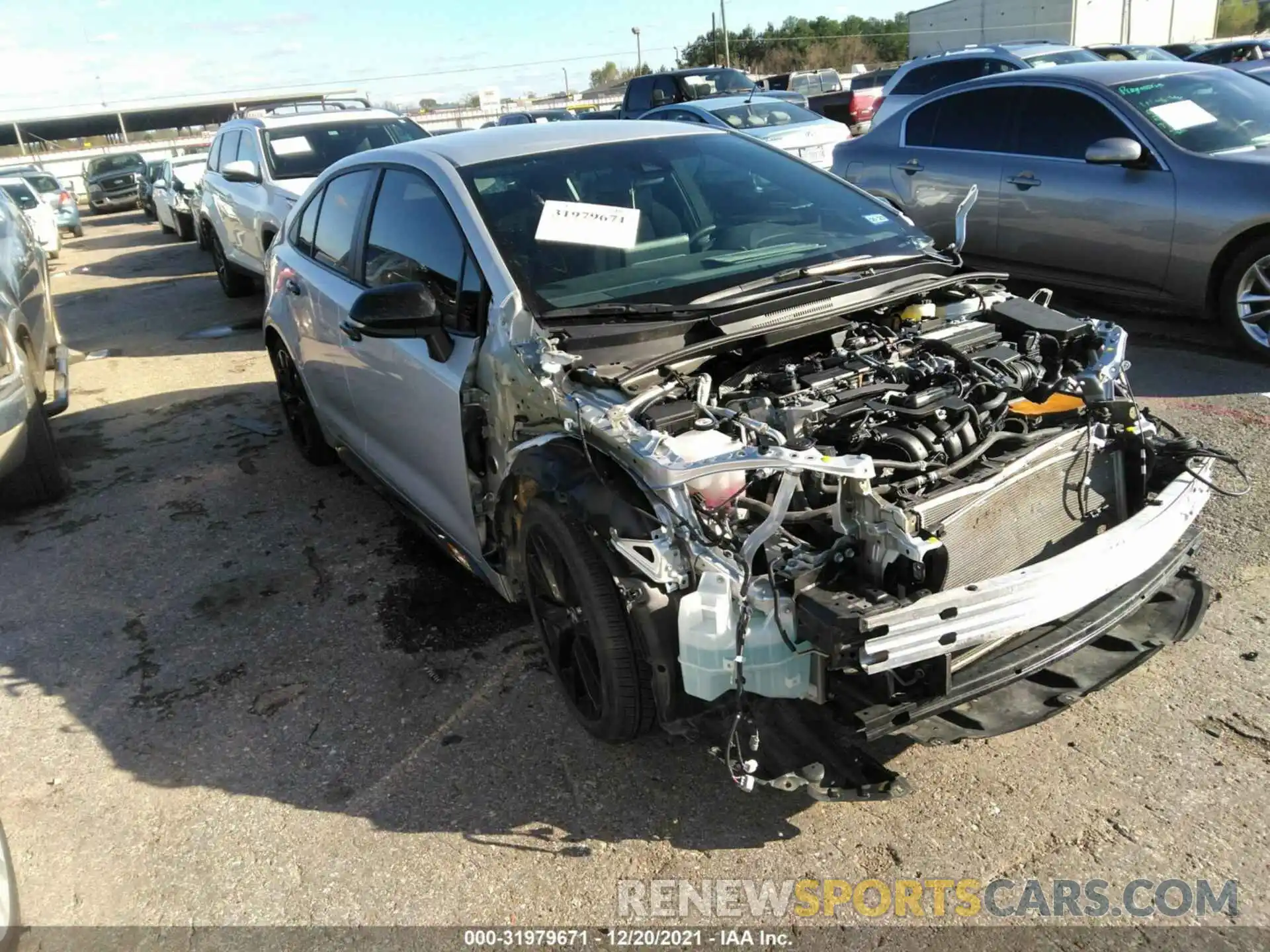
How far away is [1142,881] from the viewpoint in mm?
2475

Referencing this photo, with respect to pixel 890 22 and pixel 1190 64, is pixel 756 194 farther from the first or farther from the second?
pixel 890 22

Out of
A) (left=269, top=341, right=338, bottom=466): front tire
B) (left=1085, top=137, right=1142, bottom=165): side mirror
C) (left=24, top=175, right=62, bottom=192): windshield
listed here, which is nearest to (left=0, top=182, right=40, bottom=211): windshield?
(left=24, top=175, right=62, bottom=192): windshield

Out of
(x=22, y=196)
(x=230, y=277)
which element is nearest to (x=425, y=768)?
(x=230, y=277)

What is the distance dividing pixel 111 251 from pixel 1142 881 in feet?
65.6

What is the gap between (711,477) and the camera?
2.59 metres

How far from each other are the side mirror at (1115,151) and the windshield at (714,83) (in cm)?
1265

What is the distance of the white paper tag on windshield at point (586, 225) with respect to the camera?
3.49 metres

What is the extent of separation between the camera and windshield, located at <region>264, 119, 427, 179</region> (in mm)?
9227

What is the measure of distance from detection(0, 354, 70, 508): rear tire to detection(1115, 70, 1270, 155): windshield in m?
7.03

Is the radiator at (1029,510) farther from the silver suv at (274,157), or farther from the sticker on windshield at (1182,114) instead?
the silver suv at (274,157)

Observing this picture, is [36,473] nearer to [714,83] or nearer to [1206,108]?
[1206,108]

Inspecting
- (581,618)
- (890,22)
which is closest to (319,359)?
(581,618)

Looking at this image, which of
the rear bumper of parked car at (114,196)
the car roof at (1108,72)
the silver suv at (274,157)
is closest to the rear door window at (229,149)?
the silver suv at (274,157)

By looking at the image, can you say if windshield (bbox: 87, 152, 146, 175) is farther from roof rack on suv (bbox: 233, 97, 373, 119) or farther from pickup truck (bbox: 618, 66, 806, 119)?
roof rack on suv (bbox: 233, 97, 373, 119)
